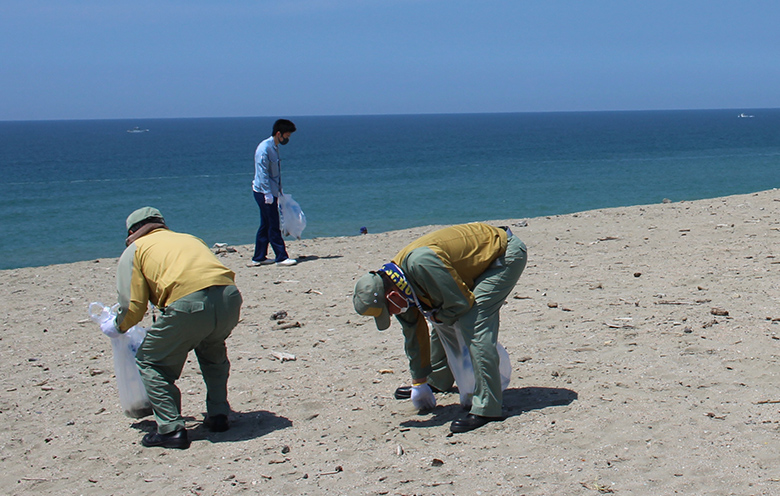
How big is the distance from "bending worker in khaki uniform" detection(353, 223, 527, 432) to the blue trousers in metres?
6.21

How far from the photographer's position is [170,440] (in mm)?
4711

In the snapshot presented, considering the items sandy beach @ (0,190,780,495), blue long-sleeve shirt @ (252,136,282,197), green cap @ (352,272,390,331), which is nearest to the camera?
sandy beach @ (0,190,780,495)

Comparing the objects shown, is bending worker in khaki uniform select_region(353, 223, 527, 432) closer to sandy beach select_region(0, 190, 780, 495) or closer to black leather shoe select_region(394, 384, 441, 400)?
sandy beach select_region(0, 190, 780, 495)

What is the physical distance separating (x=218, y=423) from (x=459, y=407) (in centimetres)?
157

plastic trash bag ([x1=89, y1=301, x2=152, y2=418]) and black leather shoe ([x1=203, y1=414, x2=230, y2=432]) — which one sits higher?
plastic trash bag ([x1=89, y1=301, x2=152, y2=418])

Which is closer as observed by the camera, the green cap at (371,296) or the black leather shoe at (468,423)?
the green cap at (371,296)

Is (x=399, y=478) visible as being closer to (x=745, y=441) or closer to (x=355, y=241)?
(x=745, y=441)

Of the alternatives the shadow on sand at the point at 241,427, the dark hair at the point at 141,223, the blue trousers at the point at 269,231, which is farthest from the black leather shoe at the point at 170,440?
the blue trousers at the point at 269,231

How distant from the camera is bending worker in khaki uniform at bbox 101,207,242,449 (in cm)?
453

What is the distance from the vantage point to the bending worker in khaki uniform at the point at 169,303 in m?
4.53

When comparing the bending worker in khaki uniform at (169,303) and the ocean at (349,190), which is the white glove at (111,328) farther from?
the ocean at (349,190)

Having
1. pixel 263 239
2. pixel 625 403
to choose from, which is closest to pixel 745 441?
pixel 625 403

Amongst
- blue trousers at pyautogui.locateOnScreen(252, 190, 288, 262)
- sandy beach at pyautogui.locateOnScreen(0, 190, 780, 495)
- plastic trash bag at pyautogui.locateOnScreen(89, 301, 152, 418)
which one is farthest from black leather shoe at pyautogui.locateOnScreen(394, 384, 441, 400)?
blue trousers at pyautogui.locateOnScreen(252, 190, 288, 262)

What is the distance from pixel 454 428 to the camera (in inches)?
178
